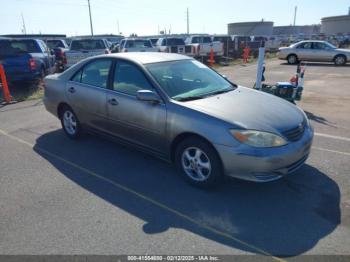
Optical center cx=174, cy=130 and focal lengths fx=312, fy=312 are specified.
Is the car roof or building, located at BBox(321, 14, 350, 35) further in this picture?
building, located at BBox(321, 14, 350, 35)

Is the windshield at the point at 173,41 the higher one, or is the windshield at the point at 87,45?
the windshield at the point at 87,45

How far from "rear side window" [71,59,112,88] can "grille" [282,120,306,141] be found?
2795 mm

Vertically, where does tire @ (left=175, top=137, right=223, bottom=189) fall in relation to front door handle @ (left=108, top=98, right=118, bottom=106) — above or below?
below

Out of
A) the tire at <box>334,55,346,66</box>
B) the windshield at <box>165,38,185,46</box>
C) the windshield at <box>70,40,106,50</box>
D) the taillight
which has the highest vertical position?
the windshield at <box>70,40,106,50</box>

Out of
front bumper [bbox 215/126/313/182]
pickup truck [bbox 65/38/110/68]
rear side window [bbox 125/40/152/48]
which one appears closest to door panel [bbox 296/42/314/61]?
rear side window [bbox 125/40/152/48]

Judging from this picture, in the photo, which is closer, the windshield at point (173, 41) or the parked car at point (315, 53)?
the parked car at point (315, 53)

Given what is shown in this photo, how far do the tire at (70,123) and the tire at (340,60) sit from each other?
18.6m

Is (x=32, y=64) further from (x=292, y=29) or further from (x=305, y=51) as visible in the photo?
(x=292, y=29)

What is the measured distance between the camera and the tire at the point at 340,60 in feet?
62.9

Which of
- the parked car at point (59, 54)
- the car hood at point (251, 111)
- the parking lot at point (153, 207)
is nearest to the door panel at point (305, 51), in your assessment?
the parked car at point (59, 54)

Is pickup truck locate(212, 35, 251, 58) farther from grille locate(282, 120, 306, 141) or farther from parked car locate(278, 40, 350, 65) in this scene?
grille locate(282, 120, 306, 141)

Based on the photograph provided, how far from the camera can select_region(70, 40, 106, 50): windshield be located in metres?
14.5

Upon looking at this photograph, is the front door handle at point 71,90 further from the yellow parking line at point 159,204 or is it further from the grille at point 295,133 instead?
the grille at point 295,133

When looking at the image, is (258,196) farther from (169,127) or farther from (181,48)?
(181,48)
